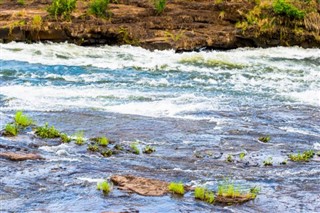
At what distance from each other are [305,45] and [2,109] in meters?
17.2

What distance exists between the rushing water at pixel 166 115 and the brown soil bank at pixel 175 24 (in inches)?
31.5

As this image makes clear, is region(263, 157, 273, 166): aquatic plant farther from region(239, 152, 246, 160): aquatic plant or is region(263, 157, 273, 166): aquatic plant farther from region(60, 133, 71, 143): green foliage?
region(60, 133, 71, 143): green foliage

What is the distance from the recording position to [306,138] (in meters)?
11.6

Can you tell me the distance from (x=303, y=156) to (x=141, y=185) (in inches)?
135

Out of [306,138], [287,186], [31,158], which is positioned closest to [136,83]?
[306,138]

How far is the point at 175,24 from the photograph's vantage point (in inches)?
1016

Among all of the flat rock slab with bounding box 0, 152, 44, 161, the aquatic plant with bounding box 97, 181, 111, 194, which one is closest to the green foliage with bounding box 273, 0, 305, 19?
the flat rock slab with bounding box 0, 152, 44, 161

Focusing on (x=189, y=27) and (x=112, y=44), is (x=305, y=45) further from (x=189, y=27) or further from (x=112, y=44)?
(x=112, y=44)

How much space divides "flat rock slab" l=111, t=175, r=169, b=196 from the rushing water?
0.19 meters

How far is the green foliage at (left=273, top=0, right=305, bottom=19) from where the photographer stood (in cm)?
2638

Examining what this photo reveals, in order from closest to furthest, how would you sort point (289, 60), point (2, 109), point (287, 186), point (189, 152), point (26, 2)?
point (287, 186) < point (189, 152) < point (2, 109) < point (289, 60) < point (26, 2)

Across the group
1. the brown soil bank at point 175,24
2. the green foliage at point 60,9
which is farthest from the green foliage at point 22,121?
the green foliage at point 60,9

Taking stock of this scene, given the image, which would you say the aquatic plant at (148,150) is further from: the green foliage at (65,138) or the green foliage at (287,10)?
the green foliage at (287,10)

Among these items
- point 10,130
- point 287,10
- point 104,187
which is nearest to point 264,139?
point 104,187
